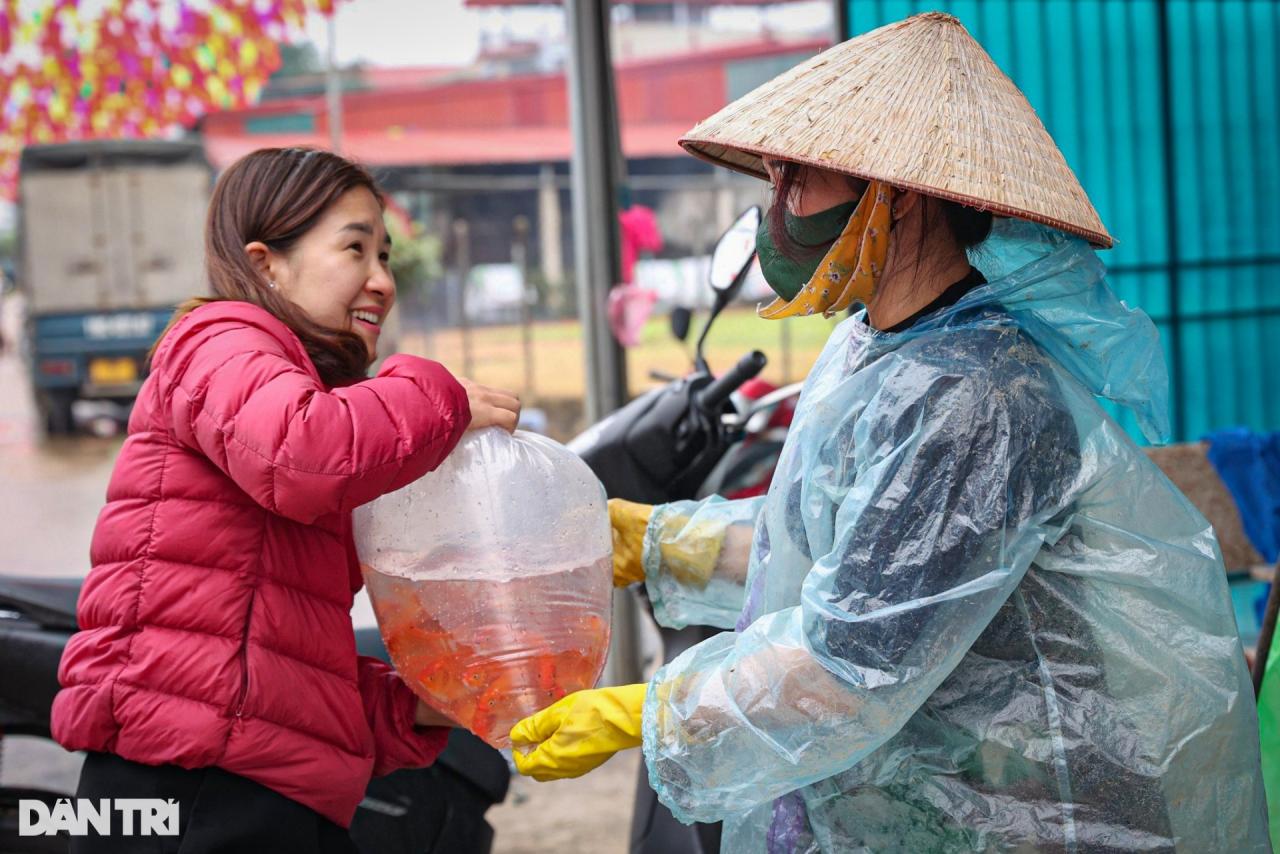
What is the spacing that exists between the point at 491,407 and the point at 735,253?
2.84 ft

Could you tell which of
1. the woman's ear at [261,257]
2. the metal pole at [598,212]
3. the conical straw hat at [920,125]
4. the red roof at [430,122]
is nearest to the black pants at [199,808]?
the woman's ear at [261,257]

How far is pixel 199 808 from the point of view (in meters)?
1.63

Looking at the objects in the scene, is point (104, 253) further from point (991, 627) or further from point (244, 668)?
point (991, 627)

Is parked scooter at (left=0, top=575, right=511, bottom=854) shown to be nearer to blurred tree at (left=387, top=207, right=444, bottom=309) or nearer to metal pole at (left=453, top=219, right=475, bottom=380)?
metal pole at (left=453, top=219, right=475, bottom=380)

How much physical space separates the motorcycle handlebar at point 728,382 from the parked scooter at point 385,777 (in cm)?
81

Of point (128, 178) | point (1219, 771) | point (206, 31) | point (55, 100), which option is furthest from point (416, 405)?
point (128, 178)

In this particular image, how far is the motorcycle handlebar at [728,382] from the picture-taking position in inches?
92.8

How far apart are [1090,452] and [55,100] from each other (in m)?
10.4

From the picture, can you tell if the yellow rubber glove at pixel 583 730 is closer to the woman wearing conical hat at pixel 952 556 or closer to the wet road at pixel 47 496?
the woman wearing conical hat at pixel 952 556

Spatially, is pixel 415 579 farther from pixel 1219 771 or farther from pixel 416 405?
pixel 1219 771

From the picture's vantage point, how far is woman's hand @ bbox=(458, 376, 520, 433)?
5.52ft

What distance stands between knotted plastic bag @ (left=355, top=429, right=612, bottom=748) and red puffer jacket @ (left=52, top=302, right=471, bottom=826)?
98mm

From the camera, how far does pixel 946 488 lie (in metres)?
1.35

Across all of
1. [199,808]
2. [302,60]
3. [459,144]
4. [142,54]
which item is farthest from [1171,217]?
[302,60]
